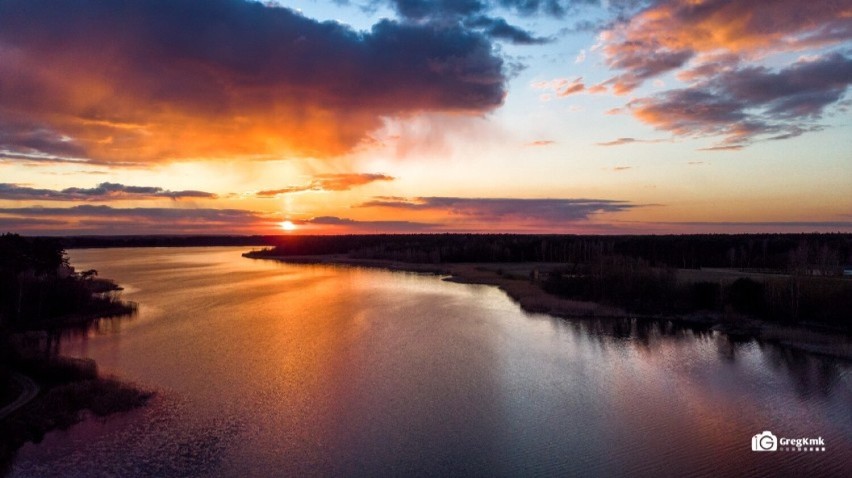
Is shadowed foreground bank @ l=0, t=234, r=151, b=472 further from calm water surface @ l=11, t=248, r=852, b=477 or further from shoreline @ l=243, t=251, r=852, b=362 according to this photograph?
shoreline @ l=243, t=251, r=852, b=362

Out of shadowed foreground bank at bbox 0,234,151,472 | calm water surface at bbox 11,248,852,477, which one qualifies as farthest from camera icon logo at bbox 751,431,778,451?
shadowed foreground bank at bbox 0,234,151,472

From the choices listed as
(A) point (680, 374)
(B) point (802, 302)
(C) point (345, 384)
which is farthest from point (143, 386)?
(B) point (802, 302)

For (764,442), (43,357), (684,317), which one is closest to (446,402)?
(764,442)

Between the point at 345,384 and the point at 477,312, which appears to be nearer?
the point at 345,384

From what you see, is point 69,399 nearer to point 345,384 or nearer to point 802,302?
point 345,384

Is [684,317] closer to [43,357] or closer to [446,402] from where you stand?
[446,402]

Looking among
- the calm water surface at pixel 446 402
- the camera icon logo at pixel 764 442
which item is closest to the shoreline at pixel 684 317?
the calm water surface at pixel 446 402
